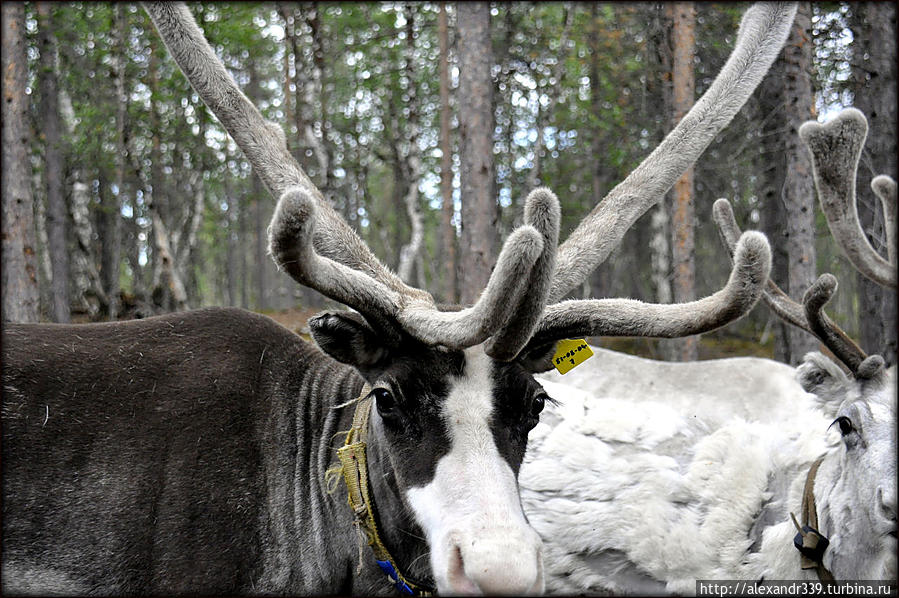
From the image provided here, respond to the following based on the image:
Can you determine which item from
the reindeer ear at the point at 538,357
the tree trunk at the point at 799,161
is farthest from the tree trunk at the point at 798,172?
the reindeer ear at the point at 538,357

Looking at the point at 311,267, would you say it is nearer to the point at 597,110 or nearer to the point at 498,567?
the point at 498,567

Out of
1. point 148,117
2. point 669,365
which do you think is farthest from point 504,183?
point 669,365

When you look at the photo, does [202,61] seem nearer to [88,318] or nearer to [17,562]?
[17,562]

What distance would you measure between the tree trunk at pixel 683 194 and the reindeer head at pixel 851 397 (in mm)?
5685

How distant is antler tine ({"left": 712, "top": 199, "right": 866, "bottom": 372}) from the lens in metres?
3.75

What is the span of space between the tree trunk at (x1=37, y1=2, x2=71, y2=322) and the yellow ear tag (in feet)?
35.3

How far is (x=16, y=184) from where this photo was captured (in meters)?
7.97

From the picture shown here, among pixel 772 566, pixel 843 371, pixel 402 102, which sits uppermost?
pixel 402 102

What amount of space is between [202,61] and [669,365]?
4552mm

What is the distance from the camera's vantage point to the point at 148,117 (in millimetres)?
15008

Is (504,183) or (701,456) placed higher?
(504,183)

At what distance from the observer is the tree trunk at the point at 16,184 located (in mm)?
7934

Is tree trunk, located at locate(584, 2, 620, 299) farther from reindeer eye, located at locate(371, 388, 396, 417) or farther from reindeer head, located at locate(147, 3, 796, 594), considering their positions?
reindeer eye, located at locate(371, 388, 396, 417)

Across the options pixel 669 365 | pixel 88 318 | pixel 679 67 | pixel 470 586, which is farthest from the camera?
pixel 88 318
